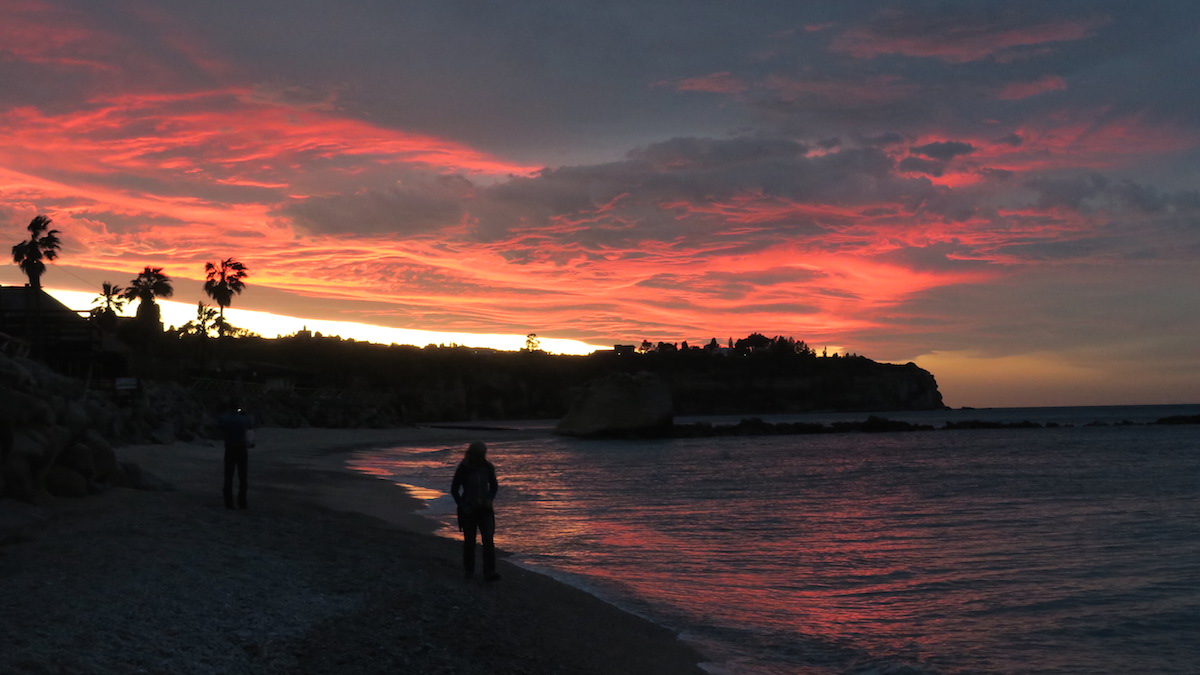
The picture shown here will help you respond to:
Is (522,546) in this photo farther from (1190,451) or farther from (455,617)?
(1190,451)

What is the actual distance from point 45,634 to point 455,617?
393 centimetres

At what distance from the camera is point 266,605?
918 centimetres

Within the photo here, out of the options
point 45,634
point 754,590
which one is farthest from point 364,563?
point 754,590

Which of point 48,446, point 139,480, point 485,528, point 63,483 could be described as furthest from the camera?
point 139,480

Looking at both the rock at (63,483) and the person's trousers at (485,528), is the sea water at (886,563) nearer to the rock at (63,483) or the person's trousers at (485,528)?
the person's trousers at (485,528)

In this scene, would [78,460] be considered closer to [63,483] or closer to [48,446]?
[63,483]

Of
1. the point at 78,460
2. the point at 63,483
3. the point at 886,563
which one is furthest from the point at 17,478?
the point at 886,563

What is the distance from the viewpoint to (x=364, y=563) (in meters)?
12.1

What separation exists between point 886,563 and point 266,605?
38.7 ft

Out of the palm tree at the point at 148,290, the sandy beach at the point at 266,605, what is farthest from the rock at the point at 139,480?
the palm tree at the point at 148,290

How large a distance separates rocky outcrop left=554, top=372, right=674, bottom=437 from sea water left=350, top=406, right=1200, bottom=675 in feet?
174

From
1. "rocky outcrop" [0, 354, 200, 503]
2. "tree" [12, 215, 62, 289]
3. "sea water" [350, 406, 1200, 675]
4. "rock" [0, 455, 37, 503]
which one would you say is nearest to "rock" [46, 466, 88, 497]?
"rocky outcrop" [0, 354, 200, 503]

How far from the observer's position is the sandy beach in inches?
295

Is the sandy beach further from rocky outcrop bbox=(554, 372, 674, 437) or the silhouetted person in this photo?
rocky outcrop bbox=(554, 372, 674, 437)
